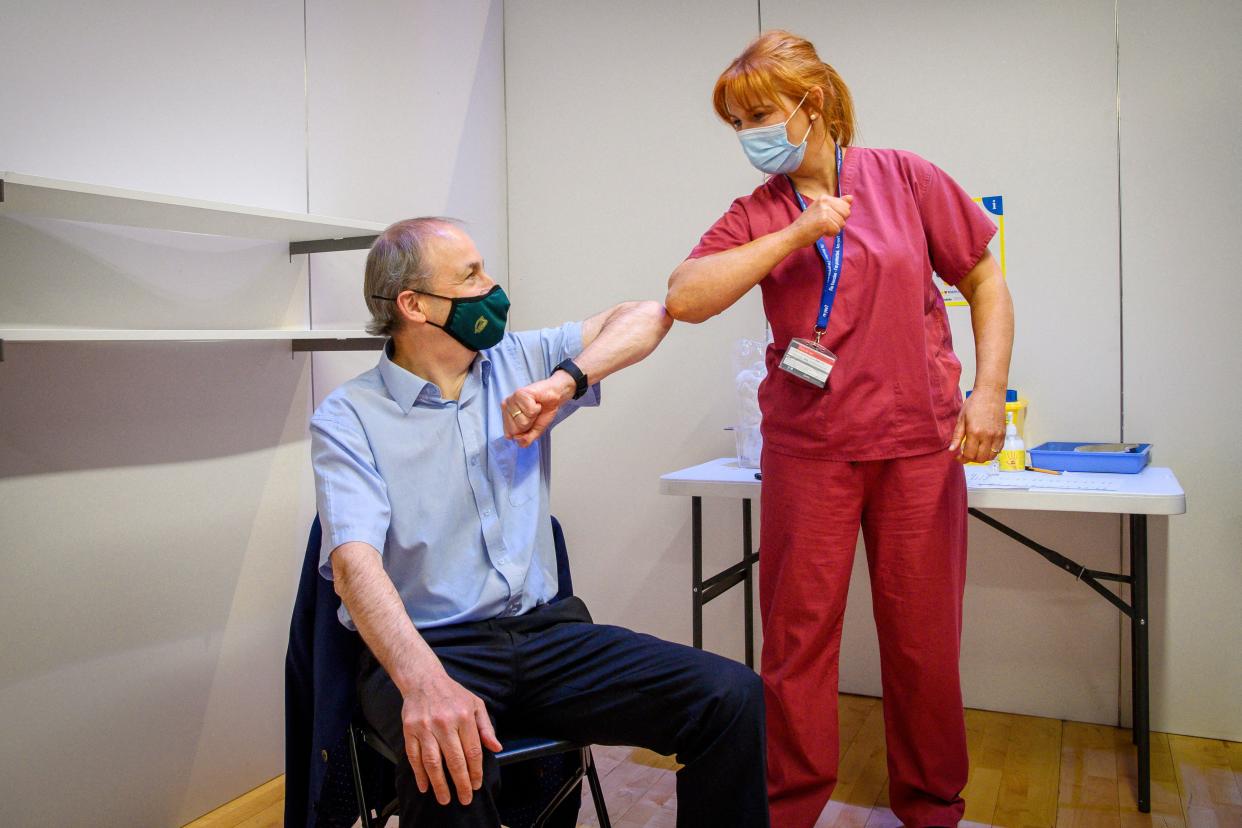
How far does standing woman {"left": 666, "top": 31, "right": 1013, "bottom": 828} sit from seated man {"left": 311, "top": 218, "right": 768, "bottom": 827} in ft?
0.97

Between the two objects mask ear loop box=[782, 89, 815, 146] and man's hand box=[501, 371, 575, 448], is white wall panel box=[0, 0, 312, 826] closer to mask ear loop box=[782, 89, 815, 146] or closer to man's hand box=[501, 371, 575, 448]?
man's hand box=[501, 371, 575, 448]

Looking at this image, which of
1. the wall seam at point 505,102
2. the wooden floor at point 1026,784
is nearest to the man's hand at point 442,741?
the wooden floor at point 1026,784

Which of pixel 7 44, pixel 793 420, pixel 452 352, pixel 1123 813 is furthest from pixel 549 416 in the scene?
pixel 1123 813

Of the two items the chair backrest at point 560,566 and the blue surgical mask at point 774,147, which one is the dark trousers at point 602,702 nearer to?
the chair backrest at point 560,566

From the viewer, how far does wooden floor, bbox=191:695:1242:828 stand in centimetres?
223

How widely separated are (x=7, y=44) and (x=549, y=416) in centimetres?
131

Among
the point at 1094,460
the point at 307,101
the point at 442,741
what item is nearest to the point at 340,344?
the point at 307,101

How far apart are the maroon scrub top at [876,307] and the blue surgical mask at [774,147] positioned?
10 centimetres

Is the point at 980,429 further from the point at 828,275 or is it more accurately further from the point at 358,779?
the point at 358,779

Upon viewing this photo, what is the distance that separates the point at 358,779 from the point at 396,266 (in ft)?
2.78

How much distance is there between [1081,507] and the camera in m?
2.11

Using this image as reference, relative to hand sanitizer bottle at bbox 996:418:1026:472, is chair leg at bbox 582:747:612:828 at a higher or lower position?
lower

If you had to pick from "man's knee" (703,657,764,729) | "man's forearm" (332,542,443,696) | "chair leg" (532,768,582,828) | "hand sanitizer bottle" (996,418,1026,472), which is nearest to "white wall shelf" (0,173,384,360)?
"man's forearm" (332,542,443,696)

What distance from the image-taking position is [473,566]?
1.61 m
